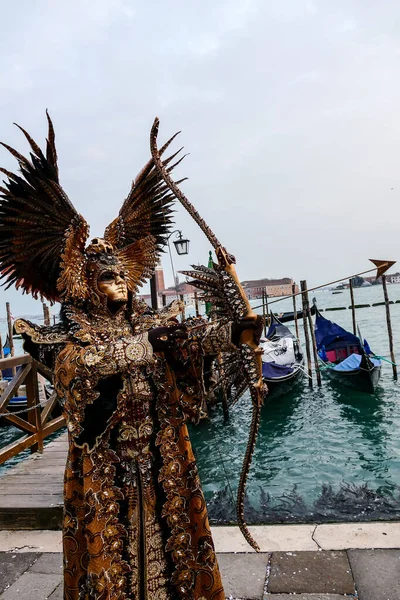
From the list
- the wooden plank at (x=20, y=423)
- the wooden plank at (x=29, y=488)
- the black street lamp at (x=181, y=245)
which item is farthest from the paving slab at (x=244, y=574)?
the black street lamp at (x=181, y=245)

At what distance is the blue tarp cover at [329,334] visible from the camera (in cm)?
1694

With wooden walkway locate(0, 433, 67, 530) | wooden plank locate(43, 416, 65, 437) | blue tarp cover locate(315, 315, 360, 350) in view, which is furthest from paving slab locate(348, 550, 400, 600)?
blue tarp cover locate(315, 315, 360, 350)

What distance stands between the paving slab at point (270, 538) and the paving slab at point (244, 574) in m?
0.13

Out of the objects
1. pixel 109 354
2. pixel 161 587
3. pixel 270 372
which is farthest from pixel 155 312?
pixel 270 372

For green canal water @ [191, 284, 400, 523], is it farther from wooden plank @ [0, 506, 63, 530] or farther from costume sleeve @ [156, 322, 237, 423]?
costume sleeve @ [156, 322, 237, 423]

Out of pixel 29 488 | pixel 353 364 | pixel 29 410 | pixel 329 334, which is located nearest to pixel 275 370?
pixel 353 364

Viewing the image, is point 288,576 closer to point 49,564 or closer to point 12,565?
point 49,564

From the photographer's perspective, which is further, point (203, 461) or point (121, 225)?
point (203, 461)

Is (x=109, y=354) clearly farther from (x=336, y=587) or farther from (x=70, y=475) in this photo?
(x=336, y=587)

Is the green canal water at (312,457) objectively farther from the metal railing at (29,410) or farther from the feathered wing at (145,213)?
the feathered wing at (145,213)

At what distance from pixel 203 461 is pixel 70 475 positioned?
24.7ft

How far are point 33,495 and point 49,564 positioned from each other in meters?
1.24

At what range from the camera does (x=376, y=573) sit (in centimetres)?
304

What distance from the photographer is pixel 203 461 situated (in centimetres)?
927
